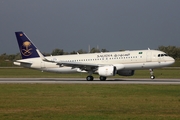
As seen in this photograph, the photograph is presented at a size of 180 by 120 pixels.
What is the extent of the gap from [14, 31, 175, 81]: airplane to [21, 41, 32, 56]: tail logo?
46.1 inches

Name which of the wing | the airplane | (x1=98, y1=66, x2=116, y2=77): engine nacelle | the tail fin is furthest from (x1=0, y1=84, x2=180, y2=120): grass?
the tail fin

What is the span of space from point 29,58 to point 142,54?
15263 millimetres

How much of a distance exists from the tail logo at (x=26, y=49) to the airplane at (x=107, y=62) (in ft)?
3.84

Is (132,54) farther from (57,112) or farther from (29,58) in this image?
(57,112)

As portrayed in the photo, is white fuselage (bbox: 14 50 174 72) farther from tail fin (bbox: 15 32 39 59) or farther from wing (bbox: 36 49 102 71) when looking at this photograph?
tail fin (bbox: 15 32 39 59)

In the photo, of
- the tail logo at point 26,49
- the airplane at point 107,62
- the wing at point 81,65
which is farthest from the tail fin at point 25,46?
the wing at point 81,65

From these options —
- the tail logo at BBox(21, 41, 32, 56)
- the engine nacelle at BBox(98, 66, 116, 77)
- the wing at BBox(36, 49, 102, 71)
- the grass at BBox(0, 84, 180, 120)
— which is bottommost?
the grass at BBox(0, 84, 180, 120)

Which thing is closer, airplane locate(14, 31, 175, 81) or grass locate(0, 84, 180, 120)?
grass locate(0, 84, 180, 120)

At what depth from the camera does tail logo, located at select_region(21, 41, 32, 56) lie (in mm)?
49500

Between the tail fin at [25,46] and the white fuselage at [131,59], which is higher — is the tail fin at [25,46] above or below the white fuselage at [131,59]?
above

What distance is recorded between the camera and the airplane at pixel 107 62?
146 feet

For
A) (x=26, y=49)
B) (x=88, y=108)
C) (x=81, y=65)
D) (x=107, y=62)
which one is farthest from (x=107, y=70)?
(x=88, y=108)

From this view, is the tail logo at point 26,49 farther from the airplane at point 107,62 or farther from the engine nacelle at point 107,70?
the engine nacelle at point 107,70

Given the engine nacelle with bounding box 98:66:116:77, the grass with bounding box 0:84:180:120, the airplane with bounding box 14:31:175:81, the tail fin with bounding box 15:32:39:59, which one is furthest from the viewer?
the tail fin with bounding box 15:32:39:59
